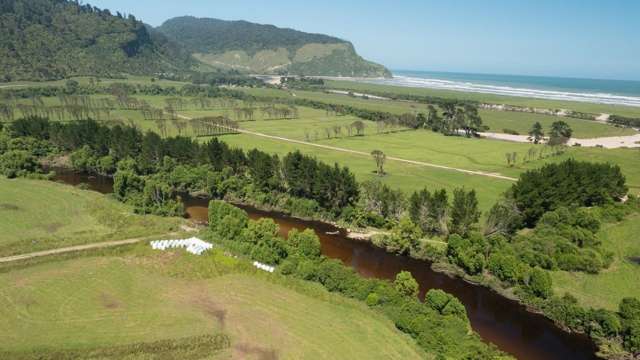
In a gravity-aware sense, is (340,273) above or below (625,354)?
above

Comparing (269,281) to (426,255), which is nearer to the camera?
(269,281)

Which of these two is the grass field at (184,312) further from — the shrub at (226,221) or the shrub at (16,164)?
the shrub at (16,164)

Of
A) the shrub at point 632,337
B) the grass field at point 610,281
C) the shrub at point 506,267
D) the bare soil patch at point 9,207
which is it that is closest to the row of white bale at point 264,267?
the shrub at point 506,267

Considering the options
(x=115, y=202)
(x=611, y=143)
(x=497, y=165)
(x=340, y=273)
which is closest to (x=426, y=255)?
(x=340, y=273)

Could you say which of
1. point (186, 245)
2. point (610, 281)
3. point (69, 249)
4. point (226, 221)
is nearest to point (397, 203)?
point (226, 221)

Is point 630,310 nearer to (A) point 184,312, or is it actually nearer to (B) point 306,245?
(B) point 306,245

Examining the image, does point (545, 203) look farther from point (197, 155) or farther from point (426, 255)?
point (197, 155)

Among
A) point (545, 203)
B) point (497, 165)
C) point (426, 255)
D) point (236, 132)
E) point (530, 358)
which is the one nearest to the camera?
point (530, 358)
